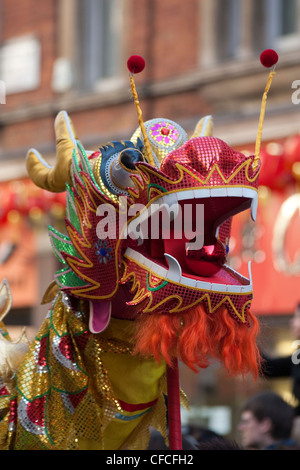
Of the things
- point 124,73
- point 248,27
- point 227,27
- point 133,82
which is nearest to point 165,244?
point 133,82

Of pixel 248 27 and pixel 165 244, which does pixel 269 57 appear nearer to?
pixel 165 244

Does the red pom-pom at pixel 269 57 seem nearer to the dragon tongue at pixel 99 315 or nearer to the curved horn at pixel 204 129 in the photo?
the curved horn at pixel 204 129

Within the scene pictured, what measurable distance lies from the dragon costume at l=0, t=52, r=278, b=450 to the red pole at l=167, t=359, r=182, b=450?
48 millimetres

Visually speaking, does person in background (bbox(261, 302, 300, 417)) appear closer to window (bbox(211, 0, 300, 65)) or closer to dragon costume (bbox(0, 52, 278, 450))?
dragon costume (bbox(0, 52, 278, 450))

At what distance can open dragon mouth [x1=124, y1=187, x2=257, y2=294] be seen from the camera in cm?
172

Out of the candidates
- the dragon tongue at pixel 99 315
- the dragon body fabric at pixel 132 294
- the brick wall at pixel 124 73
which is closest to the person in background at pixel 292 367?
the dragon body fabric at pixel 132 294

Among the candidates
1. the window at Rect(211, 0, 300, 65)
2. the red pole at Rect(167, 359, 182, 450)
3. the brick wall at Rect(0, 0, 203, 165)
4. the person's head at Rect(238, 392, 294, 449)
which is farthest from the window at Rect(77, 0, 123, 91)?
the red pole at Rect(167, 359, 182, 450)

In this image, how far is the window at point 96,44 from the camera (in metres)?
7.35

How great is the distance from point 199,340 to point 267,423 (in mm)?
1492

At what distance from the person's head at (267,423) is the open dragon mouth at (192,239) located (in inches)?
55.2

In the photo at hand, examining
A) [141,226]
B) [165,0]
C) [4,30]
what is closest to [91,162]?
[141,226]

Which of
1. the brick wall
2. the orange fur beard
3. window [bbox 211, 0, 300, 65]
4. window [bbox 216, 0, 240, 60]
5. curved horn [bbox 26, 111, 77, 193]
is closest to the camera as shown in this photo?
the orange fur beard

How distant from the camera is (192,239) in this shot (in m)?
1.82
